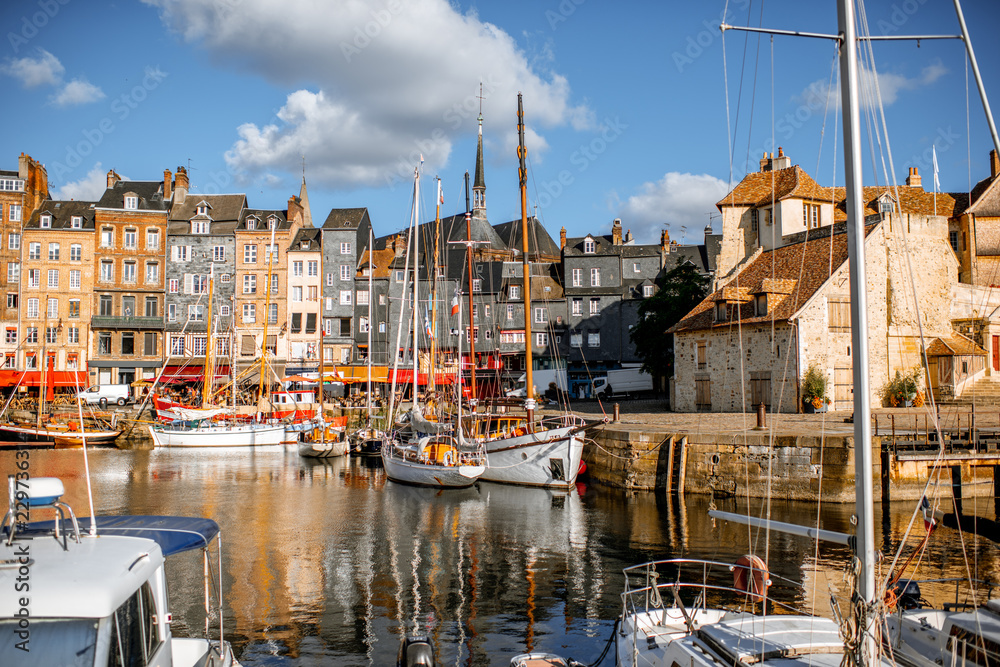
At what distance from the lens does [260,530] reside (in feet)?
74.0

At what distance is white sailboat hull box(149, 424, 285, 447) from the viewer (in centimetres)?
4656

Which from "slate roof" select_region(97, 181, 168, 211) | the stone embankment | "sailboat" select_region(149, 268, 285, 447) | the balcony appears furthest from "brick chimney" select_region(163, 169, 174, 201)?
the stone embankment

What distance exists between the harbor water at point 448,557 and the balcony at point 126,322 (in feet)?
106

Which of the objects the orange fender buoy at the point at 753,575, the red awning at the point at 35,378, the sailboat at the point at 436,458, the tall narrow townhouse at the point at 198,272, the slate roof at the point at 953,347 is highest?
the tall narrow townhouse at the point at 198,272

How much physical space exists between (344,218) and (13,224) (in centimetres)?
2775

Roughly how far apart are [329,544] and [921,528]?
677 inches

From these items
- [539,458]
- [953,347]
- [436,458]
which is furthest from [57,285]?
[953,347]

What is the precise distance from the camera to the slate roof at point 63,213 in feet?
205

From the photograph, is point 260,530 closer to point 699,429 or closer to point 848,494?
point 699,429

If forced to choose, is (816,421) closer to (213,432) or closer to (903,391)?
(903,391)

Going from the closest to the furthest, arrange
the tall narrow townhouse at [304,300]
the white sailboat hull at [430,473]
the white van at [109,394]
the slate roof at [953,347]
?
the white sailboat hull at [430,473] → the slate roof at [953,347] → the white van at [109,394] → the tall narrow townhouse at [304,300]

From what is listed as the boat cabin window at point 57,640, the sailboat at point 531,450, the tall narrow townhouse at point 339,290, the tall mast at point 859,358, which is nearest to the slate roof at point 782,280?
the sailboat at point 531,450

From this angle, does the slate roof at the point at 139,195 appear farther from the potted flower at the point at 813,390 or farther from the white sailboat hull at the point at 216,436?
the potted flower at the point at 813,390

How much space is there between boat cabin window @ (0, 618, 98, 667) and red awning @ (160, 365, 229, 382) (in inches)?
2255
